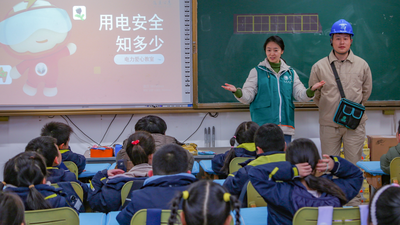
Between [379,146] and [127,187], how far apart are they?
3423 millimetres

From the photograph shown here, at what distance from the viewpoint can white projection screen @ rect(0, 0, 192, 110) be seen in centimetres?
395

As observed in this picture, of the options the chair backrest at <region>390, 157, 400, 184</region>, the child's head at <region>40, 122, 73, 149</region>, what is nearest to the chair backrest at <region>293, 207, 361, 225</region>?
the chair backrest at <region>390, 157, 400, 184</region>

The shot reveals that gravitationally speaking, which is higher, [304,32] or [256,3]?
[256,3]

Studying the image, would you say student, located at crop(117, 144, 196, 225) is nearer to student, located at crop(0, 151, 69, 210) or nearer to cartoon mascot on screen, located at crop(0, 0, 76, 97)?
student, located at crop(0, 151, 69, 210)

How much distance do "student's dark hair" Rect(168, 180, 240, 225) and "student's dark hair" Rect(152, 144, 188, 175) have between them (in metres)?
0.56

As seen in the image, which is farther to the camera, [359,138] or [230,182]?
[359,138]

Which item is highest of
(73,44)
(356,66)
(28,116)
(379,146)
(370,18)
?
(370,18)

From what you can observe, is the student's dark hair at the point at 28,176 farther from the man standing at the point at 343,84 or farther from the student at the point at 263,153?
the man standing at the point at 343,84

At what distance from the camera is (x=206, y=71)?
13.4ft

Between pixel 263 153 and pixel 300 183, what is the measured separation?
1.89 feet

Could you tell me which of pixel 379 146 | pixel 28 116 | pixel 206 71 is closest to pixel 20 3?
pixel 28 116

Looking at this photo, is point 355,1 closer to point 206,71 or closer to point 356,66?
point 356,66

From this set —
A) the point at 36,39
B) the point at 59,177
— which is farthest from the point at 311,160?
the point at 36,39

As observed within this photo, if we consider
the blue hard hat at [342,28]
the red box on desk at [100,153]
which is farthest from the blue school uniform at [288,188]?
the red box on desk at [100,153]
